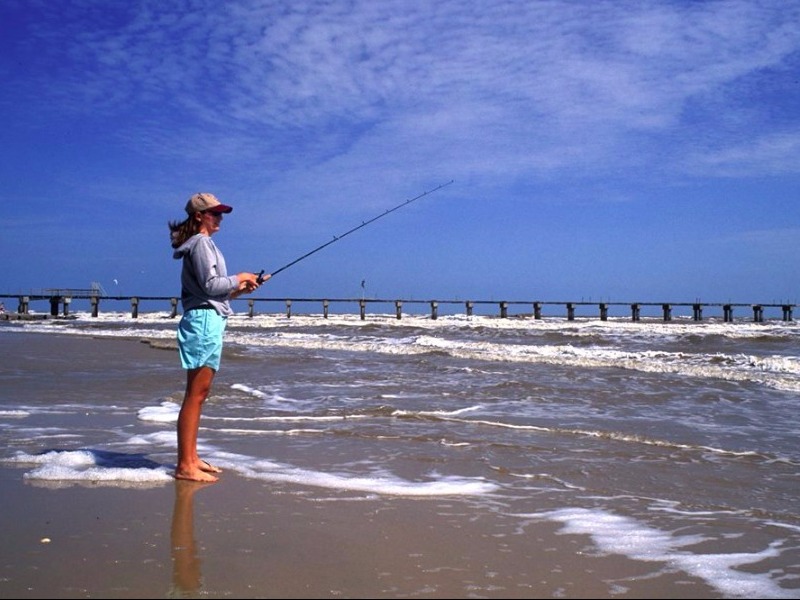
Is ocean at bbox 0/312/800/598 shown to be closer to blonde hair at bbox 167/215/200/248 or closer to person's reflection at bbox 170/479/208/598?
person's reflection at bbox 170/479/208/598

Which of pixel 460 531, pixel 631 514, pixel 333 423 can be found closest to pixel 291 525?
pixel 460 531

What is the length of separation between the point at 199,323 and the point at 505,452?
2128 millimetres

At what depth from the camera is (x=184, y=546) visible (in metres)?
2.55

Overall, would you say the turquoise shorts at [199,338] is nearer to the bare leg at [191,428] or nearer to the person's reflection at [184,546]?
the bare leg at [191,428]

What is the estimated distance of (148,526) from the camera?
9.15ft

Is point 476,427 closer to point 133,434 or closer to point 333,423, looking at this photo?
point 333,423

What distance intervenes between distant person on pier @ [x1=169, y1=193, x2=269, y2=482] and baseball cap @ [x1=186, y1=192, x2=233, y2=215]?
0.14m

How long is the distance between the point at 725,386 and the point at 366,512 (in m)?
6.94

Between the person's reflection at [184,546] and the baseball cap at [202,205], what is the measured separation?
4.58 ft

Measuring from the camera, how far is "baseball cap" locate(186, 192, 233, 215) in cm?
375

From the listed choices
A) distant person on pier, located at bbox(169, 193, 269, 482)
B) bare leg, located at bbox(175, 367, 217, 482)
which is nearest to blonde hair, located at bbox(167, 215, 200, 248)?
distant person on pier, located at bbox(169, 193, 269, 482)

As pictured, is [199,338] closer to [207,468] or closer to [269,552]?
[207,468]

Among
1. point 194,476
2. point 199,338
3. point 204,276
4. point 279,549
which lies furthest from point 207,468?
point 279,549

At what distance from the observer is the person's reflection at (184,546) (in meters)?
2.17
